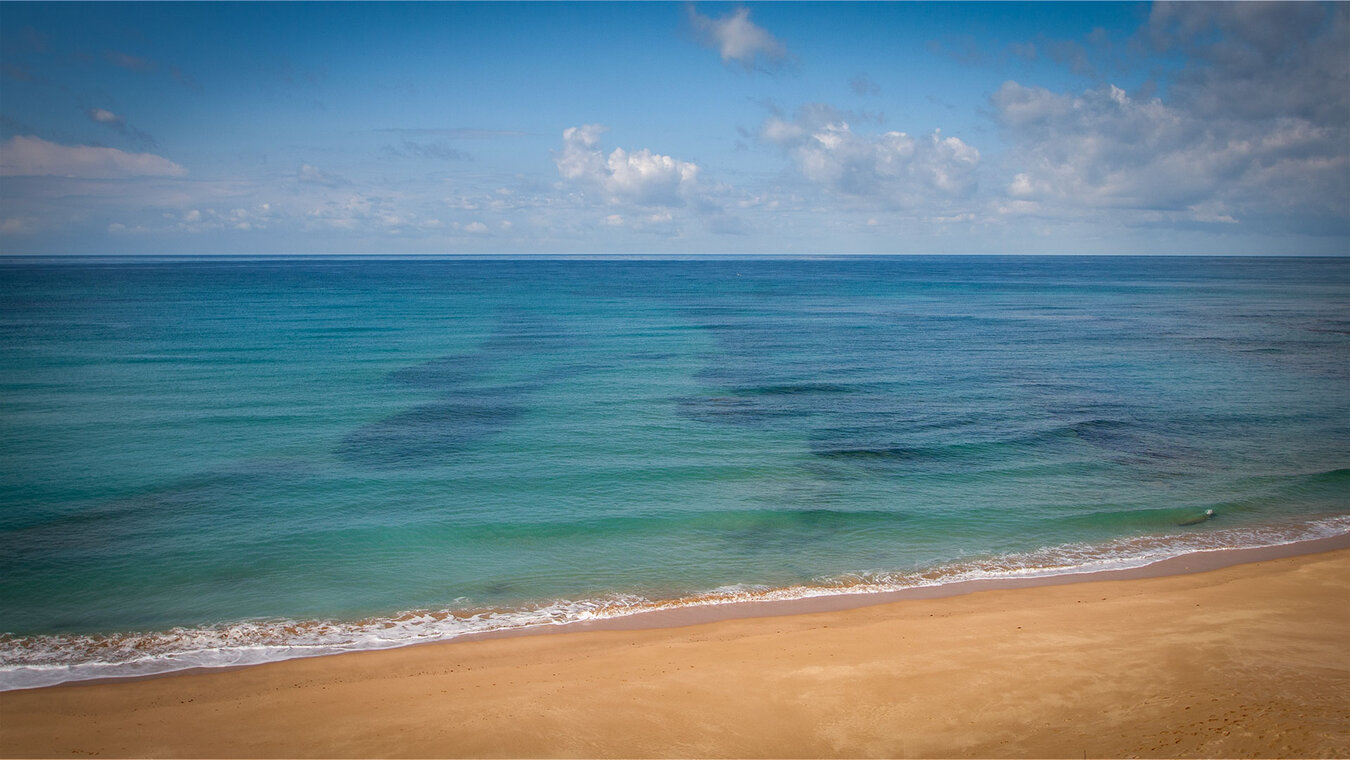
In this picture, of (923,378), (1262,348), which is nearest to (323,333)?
(923,378)

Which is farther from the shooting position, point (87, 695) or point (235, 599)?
point (235, 599)

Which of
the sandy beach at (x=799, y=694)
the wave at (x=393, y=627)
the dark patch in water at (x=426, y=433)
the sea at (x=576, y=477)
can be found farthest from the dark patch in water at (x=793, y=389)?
the sandy beach at (x=799, y=694)

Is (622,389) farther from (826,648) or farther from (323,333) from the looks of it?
(323,333)

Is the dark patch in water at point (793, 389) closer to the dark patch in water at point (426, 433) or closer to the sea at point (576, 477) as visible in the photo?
the sea at point (576, 477)

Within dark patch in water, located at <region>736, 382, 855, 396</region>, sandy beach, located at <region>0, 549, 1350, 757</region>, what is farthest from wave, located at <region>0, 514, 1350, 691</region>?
dark patch in water, located at <region>736, 382, 855, 396</region>

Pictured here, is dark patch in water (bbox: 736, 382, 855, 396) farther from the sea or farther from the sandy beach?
the sandy beach

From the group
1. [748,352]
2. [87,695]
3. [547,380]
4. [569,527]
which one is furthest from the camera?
[748,352]

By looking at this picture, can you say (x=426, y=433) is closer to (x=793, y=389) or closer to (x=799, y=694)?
(x=793, y=389)
